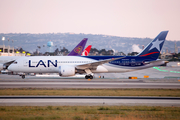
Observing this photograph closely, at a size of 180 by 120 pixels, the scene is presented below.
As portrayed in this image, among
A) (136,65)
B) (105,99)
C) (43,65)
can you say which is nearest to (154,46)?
(136,65)

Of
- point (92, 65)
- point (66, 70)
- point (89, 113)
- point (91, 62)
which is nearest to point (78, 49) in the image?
point (91, 62)

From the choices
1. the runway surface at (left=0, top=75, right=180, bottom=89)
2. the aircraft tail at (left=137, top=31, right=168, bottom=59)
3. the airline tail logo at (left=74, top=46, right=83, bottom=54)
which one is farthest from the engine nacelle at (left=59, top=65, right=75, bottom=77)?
the airline tail logo at (left=74, top=46, right=83, bottom=54)

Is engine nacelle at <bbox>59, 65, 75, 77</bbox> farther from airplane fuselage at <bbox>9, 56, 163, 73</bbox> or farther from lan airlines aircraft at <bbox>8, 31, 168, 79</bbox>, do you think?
airplane fuselage at <bbox>9, 56, 163, 73</bbox>

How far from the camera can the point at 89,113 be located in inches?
555

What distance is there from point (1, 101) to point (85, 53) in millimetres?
Answer: 48141

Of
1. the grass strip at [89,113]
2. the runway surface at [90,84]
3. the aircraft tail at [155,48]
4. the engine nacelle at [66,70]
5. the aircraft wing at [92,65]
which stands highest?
the aircraft tail at [155,48]

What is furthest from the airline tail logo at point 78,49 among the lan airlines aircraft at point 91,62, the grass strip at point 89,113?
the grass strip at point 89,113

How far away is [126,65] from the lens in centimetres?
3866

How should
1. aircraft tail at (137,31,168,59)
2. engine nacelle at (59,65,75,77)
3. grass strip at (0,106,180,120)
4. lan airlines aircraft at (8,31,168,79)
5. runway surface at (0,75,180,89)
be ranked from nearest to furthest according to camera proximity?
1. grass strip at (0,106,180,120)
2. runway surface at (0,75,180,89)
3. engine nacelle at (59,65,75,77)
4. lan airlines aircraft at (8,31,168,79)
5. aircraft tail at (137,31,168,59)

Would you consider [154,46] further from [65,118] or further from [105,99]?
[65,118]

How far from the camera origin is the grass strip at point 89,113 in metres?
13.0

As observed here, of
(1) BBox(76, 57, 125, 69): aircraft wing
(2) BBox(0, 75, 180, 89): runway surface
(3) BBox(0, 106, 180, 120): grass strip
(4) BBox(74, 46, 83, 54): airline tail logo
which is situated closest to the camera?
(3) BBox(0, 106, 180, 120): grass strip

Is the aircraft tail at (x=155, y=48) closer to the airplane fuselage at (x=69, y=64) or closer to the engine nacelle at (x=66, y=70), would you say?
the airplane fuselage at (x=69, y=64)

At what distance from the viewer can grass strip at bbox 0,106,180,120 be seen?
42.5ft
